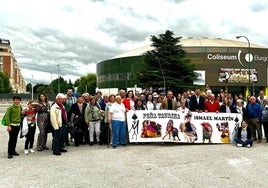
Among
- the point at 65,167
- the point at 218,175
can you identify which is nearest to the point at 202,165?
the point at 218,175

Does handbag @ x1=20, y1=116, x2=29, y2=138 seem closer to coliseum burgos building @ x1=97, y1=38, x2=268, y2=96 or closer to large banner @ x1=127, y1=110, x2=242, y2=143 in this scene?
large banner @ x1=127, y1=110, x2=242, y2=143

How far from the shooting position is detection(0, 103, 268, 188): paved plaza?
741cm

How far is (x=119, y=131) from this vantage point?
12.4 metres

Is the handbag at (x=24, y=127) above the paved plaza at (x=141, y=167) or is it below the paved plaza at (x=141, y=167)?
above

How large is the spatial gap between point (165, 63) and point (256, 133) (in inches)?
1351

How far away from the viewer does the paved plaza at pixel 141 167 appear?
24.3 feet

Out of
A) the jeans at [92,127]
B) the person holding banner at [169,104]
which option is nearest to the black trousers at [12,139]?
the jeans at [92,127]

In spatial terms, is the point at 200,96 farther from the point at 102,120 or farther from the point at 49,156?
the point at 49,156

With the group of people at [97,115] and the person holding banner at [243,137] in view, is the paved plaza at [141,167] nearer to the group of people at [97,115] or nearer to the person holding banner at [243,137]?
the person holding banner at [243,137]

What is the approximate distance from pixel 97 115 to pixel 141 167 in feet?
12.7

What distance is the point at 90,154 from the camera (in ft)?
34.9

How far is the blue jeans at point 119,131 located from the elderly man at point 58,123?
1704 millimetres

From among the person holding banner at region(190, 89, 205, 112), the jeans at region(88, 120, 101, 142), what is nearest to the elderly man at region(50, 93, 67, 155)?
the jeans at region(88, 120, 101, 142)

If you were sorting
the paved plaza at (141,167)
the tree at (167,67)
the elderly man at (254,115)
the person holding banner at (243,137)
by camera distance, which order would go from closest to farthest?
the paved plaza at (141,167)
the person holding banner at (243,137)
the elderly man at (254,115)
the tree at (167,67)
